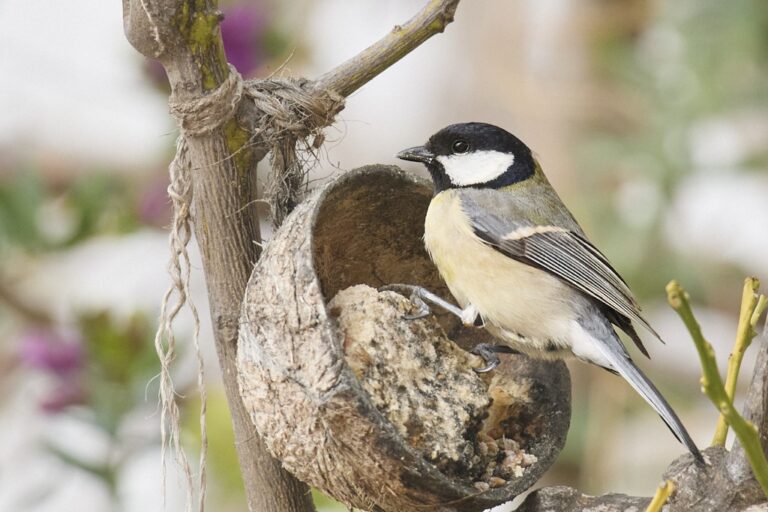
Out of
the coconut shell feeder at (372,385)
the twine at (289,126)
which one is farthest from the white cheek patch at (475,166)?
the twine at (289,126)

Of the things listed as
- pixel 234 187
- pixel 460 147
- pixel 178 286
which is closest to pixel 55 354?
pixel 178 286

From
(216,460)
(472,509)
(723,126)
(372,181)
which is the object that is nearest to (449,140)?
(372,181)

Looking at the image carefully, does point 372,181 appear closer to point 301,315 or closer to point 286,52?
point 301,315

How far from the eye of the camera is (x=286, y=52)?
93.4 inches

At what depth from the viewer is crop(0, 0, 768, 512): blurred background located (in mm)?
2074

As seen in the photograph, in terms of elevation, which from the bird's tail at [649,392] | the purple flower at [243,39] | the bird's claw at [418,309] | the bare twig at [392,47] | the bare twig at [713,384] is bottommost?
the bare twig at [713,384]

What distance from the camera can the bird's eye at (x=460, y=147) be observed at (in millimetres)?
1851

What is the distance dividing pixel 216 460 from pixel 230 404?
1.06 meters

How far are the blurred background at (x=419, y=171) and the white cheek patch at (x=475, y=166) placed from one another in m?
0.23

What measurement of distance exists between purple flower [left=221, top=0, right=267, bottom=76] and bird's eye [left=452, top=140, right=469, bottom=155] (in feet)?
1.59

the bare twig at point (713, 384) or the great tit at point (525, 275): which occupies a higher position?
the great tit at point (525, 275)

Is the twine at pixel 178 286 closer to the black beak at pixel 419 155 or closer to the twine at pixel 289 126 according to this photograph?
the twine at pixel 289 126

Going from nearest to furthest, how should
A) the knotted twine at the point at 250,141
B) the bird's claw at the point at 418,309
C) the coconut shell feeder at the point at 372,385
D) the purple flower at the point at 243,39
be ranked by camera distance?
the coconut shell feeder at the point at 372,385
the knotted twine at the point at 250,141
the bird's claw at the point at 418,309
the purple flower at the point at 243,39

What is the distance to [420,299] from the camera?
5.50ft
